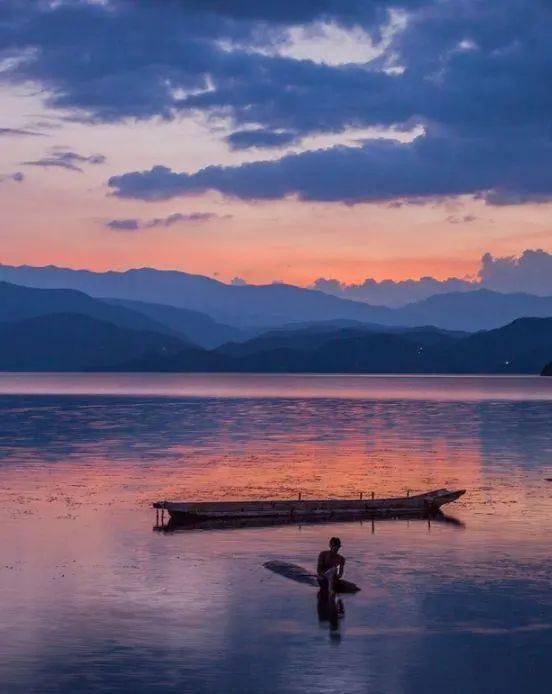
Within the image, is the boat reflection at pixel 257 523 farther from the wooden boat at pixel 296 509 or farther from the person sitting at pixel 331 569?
the person sitting at pixel 331 569

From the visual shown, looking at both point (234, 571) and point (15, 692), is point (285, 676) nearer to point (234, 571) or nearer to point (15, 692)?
point (15, 692)

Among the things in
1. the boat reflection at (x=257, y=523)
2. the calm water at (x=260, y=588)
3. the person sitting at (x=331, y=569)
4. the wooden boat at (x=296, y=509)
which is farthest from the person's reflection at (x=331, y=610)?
the wooden boat at (x=296, y=509)

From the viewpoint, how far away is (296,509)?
199 ft

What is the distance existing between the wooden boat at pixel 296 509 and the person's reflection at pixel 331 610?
740 inches

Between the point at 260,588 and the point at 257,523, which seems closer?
the point at 260,588

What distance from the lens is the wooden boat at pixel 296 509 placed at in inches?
2350

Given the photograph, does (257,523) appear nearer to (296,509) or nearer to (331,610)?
(296,509)

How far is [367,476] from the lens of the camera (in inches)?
3401

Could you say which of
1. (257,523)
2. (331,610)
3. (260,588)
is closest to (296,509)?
(257,523)

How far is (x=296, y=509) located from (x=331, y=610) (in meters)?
21.6

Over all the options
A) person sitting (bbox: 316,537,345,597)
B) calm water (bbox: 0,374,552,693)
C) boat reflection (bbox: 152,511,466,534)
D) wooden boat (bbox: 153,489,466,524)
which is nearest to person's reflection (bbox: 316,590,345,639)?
calm water (bbox: 0,374,552,693)

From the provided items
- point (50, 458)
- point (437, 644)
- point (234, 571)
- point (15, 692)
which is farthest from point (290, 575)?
point (50, 458)

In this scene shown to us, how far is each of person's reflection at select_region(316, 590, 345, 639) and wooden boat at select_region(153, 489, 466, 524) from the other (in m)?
18.8

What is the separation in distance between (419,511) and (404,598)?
877 inches
